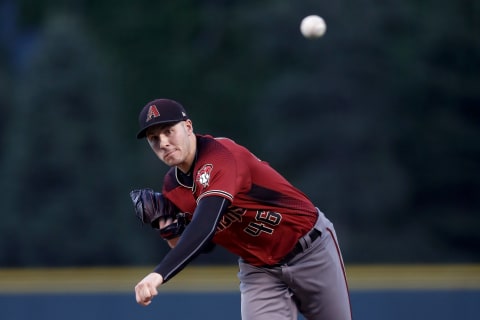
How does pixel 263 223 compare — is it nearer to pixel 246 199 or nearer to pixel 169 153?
pixel 246 199

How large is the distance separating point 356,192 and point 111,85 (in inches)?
219

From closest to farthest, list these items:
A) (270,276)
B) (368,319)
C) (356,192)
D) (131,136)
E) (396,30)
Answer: (270,276)
(368,319)
(356,192)
(131,136)
(396,30)

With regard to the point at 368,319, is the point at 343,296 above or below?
above

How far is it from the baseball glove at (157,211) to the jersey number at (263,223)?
1.07ft

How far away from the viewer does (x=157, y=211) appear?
15.2 feet

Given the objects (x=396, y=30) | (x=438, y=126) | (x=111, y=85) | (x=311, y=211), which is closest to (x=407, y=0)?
(x=396, y=30)

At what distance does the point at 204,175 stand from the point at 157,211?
1.62ft

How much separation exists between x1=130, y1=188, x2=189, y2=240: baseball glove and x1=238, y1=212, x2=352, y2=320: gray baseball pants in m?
0.42

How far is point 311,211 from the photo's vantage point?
4859 millimetres

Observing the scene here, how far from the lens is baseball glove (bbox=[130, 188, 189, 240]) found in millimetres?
4641

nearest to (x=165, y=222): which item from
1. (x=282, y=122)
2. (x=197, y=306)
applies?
(x=197, y=306)

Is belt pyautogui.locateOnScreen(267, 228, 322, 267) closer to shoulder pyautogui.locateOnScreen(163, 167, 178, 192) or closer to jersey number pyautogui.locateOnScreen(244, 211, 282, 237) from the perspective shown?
jersey number pyautogui.locateOnScreen(244, 211, 282, 237)

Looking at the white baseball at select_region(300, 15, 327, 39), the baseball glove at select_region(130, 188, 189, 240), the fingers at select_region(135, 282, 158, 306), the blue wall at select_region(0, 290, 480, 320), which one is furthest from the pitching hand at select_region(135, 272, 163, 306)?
the blue wall at select_region(0, 290, 480, 320)

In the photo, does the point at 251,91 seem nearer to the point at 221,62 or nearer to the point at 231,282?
the point at 221,62
